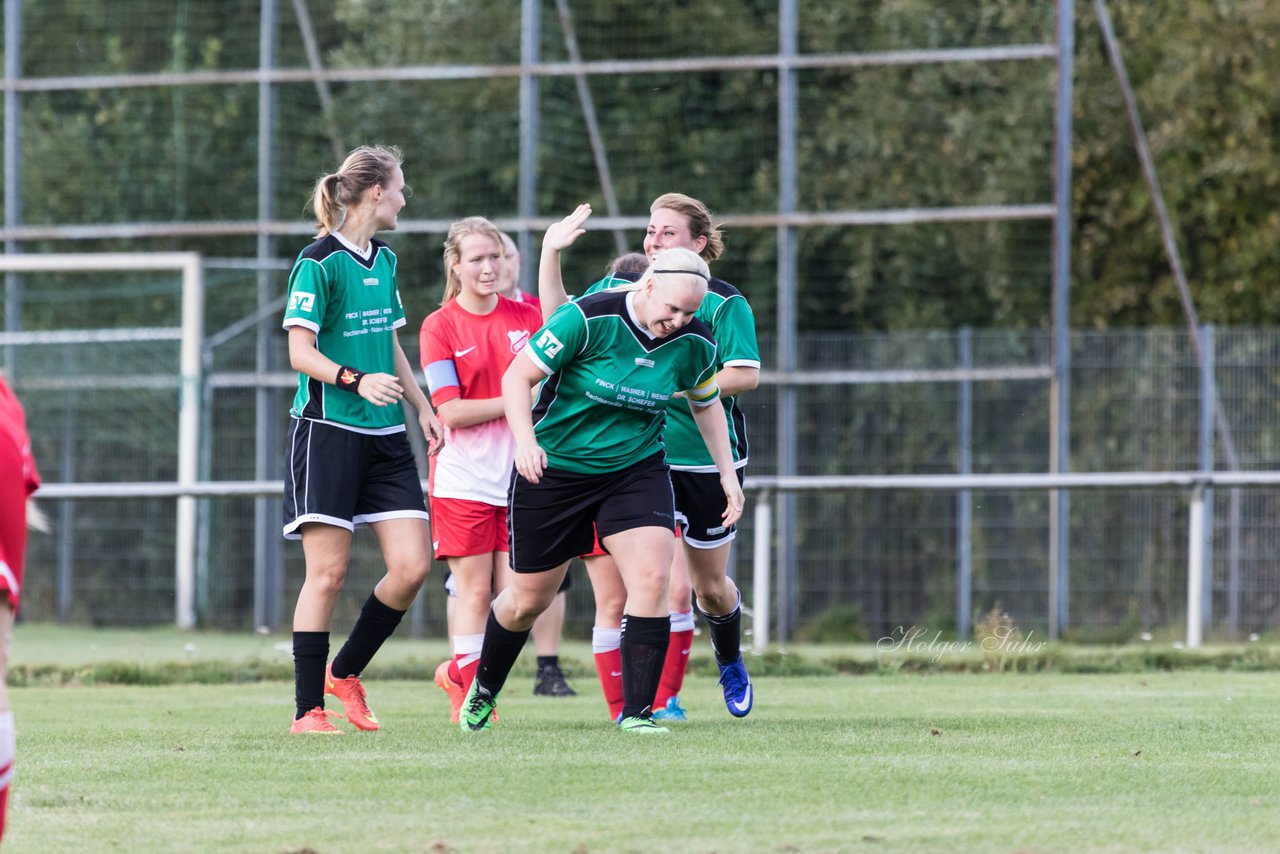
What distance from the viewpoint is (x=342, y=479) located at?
671 cm

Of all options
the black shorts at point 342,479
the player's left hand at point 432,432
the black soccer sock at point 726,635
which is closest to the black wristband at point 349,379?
the black shorts at point 342,479

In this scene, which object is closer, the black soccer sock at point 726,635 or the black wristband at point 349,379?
the black wristband at point 349,379

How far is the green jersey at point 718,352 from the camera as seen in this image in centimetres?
724

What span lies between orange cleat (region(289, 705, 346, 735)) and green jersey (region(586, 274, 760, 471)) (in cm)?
156

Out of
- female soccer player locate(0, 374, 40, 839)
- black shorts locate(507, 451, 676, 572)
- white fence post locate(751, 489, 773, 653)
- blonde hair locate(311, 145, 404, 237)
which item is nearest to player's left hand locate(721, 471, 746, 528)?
black shorts locate(507, 451, 676, 572)

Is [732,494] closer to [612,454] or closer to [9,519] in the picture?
[612,454]

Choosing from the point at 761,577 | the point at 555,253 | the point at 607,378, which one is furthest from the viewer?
the point at 761,577

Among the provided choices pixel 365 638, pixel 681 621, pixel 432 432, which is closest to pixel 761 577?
pixel 681 621

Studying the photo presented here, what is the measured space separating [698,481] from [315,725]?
1663 mm

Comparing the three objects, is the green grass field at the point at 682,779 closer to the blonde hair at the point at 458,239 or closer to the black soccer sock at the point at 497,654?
the black soccer sock at the point at 497,654

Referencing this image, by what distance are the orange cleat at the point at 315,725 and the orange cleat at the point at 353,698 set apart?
185 millimetres

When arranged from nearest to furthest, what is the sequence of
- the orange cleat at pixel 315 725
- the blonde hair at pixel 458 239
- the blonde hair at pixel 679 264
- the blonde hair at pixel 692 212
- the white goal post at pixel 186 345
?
the blonde hair at pixel 679 264 < the orange cleat at pixel 315 725 < the blonde hair at pixel 692 212 < the blonde hair at pixel 458 239 < the white goal post at pixel 186 345

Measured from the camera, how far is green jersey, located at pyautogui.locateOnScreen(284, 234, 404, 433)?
666 cm

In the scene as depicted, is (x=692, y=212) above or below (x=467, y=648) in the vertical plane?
above
